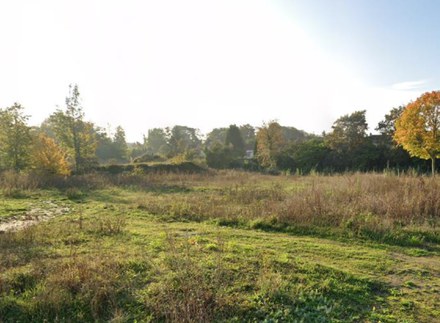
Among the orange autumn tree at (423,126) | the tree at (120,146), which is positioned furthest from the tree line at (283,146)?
the tree at (120,146)

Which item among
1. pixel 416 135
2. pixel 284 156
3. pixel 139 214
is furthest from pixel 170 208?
pixel 284 156

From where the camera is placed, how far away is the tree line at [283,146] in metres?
21.8

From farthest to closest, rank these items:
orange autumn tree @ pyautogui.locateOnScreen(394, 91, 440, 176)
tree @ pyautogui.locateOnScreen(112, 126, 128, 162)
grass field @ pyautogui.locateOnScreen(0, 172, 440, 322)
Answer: tree @ pyautogui.locateOnScreen(112, 126, 128, 162) → orange autumn tree @ pyautogui.locateOnScreen(394, 91, 440, 176) → grass field @ pyautogui.locateOnScreen(0, 172, 440, 322)

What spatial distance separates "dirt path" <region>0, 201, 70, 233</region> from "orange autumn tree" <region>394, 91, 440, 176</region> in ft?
73.0

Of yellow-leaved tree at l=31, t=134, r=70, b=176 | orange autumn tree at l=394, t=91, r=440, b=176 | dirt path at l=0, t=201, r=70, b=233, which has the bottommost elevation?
dirt path at l=0, t=201, r=70, b=233

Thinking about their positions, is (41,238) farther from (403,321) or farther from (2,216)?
(403,321)

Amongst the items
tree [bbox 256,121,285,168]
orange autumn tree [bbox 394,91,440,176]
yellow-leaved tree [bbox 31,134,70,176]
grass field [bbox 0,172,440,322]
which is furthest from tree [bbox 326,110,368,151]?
yellow-leaved tree [bbox 31,134,70,176]

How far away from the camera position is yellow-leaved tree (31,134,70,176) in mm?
21422

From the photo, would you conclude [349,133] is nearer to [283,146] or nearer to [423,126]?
[283,146]

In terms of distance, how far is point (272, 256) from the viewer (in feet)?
18.9

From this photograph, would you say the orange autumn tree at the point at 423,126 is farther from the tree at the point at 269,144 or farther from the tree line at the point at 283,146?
the tree at the point at 269,144

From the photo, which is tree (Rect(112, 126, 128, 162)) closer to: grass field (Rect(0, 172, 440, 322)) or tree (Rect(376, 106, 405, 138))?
tree (Rect(376, 106, 405, 138))

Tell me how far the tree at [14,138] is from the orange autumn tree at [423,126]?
27852mm

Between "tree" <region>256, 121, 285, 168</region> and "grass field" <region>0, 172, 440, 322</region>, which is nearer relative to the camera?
"grass field" <region>0, 172, 440, 322</region>
